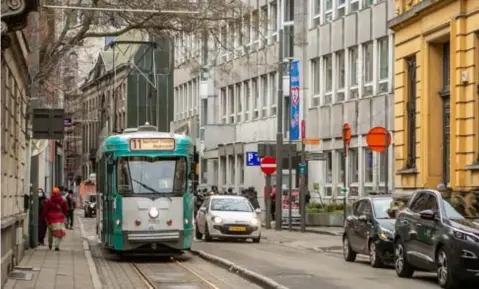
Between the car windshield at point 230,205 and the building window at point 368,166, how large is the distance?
9.50 m

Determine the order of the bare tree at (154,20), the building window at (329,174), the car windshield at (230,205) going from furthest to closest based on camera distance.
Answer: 1. the building window at (329,174)
2. the car windshield at (230,205)
3. the bare tree at (154,20)

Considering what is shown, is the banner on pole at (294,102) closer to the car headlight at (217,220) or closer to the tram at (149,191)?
the car headlight at (217,220)

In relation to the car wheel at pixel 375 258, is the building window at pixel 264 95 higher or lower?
higher

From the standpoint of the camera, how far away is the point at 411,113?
3656 cm

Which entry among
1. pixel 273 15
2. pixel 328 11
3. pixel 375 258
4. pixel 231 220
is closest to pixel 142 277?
pixel 375 258

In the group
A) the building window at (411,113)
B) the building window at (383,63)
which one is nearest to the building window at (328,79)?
the building window at (383,63)

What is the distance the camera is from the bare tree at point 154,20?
3083cm

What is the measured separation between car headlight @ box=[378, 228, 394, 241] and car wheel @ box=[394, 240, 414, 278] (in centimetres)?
186

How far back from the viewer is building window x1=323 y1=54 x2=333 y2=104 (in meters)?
51.8

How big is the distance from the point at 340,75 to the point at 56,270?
28.4 metres

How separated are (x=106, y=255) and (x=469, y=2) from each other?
11.4m

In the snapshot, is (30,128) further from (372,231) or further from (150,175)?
(372,231)

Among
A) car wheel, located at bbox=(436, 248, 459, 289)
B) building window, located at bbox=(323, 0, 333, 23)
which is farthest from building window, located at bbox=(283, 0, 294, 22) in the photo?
car wheel, located at bbox=(436, 248, 459, 289)

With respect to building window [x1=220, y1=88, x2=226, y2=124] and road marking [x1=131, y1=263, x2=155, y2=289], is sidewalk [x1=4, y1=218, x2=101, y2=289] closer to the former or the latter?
road marking [x1=131, y1=263, x2=155, y2=289]
